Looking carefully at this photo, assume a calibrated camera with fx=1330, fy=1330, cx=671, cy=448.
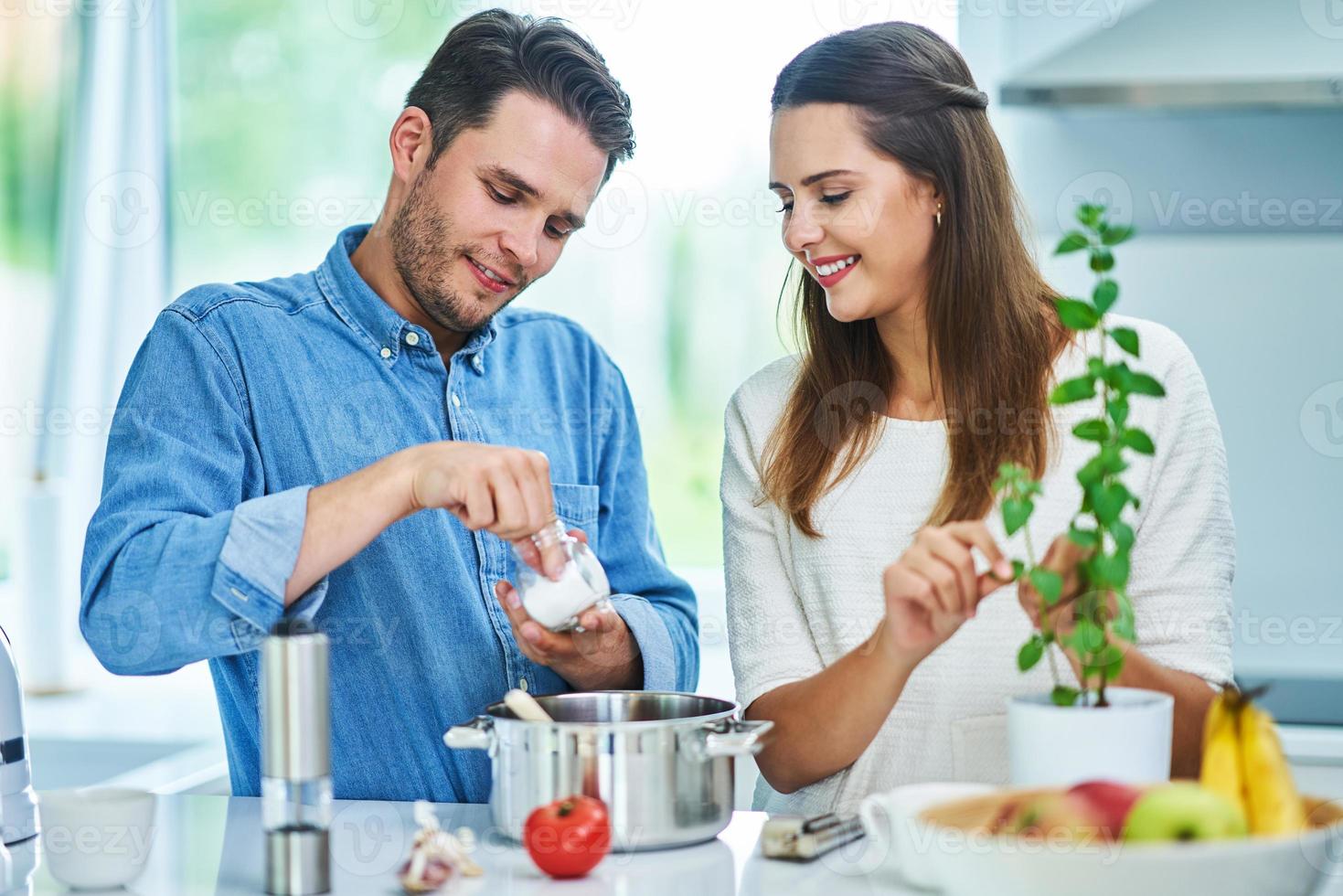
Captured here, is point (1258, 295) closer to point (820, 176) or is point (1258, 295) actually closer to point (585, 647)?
point (820, 176)

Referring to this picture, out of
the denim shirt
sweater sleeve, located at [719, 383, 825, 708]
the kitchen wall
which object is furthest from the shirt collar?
the kitchen wall

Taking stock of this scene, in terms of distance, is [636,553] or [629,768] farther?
[636,553]

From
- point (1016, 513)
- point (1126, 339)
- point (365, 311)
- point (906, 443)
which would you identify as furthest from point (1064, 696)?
point (365, 311)

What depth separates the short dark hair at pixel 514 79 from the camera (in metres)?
1.62

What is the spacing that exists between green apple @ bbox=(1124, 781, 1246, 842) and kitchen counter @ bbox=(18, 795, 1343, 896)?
24 cm

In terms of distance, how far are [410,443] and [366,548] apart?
0.14 m

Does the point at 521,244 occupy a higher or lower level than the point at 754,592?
higher

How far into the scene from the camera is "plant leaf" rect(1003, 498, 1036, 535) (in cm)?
96

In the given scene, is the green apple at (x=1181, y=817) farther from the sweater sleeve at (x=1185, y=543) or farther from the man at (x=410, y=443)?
the man at (x=410, y=443)

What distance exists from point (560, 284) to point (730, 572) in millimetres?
1390

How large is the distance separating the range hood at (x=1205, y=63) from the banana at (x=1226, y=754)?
4.91ft

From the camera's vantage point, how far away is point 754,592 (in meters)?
1.53

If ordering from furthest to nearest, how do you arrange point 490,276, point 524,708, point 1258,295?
point 1258,295
point 490,276
point 524,708

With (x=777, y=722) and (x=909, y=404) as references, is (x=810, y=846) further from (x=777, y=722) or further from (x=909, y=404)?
(x=909, y=404)
